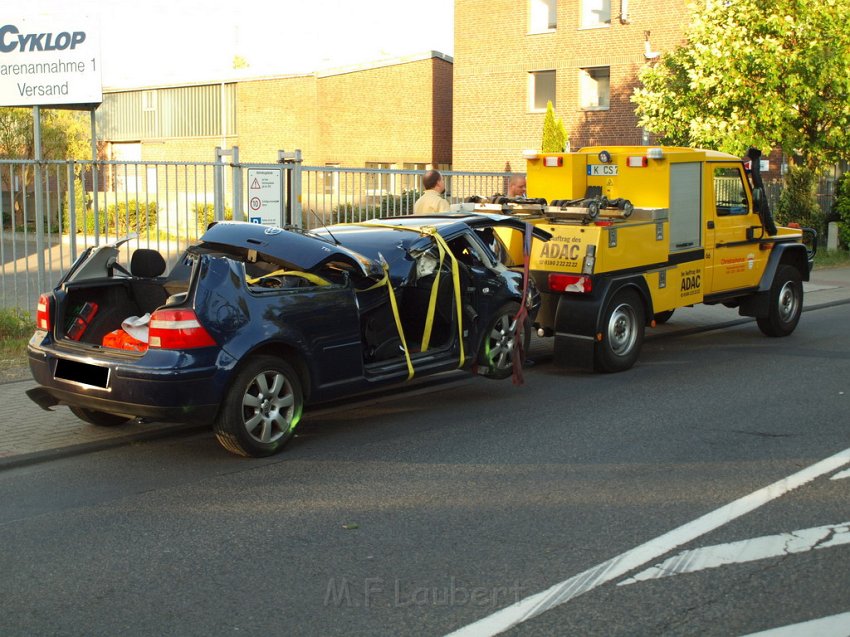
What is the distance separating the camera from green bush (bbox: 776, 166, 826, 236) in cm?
2486

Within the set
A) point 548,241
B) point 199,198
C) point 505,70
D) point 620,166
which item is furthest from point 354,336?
point 505,70

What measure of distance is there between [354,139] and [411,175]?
2524cm

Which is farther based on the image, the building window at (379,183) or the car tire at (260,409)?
the building window at (379,183)

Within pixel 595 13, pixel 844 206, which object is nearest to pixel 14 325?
pixel 844 206

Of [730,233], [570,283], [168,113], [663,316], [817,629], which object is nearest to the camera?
[817,629]

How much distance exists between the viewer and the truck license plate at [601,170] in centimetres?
1095

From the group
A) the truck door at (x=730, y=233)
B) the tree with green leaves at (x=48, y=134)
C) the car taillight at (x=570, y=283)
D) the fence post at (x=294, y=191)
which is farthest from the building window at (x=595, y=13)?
the car taillight at (x=570, y=283)

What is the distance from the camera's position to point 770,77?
2197 cm

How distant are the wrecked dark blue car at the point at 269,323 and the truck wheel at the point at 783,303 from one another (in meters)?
4.53

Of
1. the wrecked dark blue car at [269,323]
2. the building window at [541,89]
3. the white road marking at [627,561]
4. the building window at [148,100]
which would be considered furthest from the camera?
the building window at [148,100]

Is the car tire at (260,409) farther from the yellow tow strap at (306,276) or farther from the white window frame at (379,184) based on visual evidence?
the white window frame at (379,184)

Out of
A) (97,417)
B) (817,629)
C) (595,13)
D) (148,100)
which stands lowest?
(817,629)

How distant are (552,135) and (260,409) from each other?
26260mm

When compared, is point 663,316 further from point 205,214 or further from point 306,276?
point 306,276
